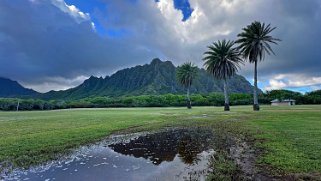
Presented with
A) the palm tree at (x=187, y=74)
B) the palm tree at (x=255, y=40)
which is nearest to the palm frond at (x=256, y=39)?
the palm tree at (x=255, y=40)

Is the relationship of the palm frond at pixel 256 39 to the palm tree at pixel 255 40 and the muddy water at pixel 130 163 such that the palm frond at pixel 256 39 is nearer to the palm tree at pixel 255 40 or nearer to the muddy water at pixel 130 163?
the palm tree at pixel 255 40

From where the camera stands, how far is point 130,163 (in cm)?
1244

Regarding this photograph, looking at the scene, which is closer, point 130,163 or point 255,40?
point 130,163

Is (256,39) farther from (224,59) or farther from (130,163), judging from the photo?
(130,163)

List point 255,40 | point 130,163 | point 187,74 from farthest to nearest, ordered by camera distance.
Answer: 1. point 187,74
2. point 255,40
3. point 130,163

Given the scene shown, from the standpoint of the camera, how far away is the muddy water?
1020cm

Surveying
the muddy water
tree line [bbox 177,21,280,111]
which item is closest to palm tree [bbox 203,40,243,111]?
tree line [bbox 177,21,280,111]

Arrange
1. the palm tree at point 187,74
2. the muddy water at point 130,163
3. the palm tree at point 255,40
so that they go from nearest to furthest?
the muddy water at point 130,163
the palm tree at point 255,40
the palm tree at point 187,74

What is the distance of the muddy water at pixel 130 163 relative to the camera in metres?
→ 10.2

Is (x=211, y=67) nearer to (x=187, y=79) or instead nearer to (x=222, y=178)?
(x=187, y=79)

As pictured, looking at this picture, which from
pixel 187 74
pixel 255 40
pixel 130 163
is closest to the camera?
pixel 130 163

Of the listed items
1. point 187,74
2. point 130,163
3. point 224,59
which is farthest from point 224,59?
point 130,163

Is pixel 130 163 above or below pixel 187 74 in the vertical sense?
below

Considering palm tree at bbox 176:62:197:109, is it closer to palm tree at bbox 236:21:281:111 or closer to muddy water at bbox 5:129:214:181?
palm tree at bbox 236:21:281:111
